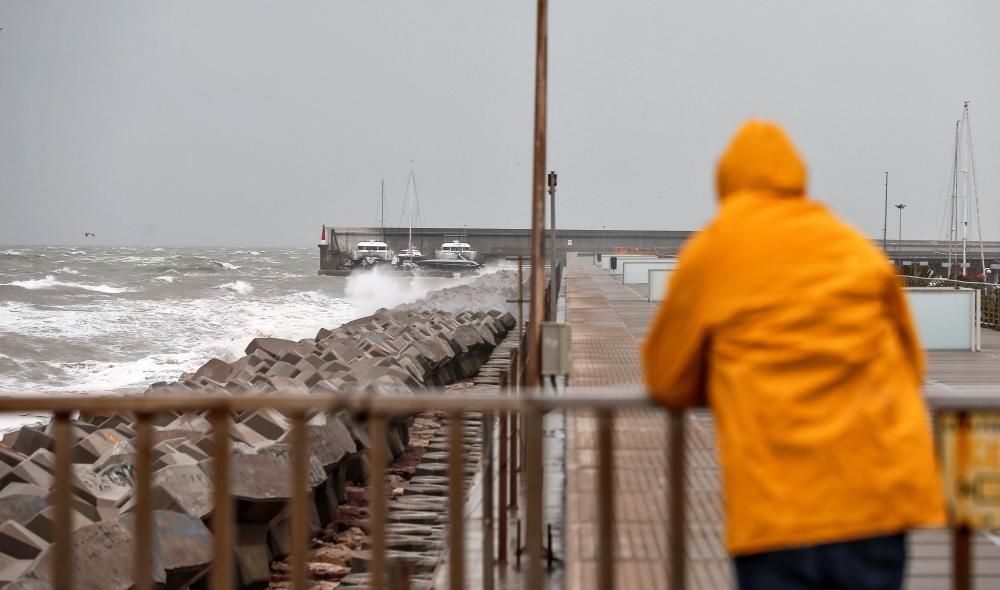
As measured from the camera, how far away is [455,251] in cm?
12194

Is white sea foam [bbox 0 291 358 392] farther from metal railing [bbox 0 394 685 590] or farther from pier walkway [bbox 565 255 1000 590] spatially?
metal railing [bbox 0 394 685 590]

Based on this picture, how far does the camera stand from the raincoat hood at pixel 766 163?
295cm

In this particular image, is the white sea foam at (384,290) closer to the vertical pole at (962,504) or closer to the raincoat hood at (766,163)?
the vertical pole at (962,504)

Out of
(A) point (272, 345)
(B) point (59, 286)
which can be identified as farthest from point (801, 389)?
(B) point (59, 286)

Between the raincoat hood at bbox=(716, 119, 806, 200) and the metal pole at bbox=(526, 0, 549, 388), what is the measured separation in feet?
23.5

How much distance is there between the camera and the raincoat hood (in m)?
2.95

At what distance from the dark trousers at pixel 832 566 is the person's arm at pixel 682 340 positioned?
43 cm

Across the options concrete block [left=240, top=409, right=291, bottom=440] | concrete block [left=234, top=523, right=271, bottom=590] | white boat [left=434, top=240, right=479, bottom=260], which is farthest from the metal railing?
white boat [left=434, top=240, right=479, bottom=260]

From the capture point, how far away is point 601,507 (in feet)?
12.2

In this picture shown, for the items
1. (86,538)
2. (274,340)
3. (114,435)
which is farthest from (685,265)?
(274,340)

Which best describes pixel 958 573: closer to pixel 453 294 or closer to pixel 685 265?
pixel 685 265

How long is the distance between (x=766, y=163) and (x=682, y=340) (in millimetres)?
453

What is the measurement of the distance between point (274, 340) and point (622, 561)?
20026mm

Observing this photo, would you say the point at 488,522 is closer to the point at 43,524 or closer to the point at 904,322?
the point at 43,524
